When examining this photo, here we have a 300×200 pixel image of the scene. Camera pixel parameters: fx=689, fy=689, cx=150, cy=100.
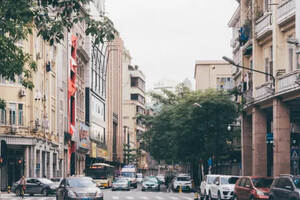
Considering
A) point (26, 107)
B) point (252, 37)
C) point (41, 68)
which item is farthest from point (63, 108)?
point (252, 37)

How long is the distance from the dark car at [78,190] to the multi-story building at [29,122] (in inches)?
1085

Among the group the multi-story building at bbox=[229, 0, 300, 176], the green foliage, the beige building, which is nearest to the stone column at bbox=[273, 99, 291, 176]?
Result: the multi-story building at bbox=[229, 0, 300, 176]

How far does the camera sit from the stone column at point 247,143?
48.7 metres

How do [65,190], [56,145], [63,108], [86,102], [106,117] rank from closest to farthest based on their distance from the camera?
[65,190]
[56,145]
[63,108]
[86,102]
[106,117]

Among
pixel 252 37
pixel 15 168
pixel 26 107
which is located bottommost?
pixel 15 168

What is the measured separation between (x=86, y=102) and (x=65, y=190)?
73.0 m

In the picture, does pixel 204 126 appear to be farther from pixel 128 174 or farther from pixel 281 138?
pixel 128 174

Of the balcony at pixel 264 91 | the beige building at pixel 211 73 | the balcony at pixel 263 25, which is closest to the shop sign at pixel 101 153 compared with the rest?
the beige building at pixel 211 73

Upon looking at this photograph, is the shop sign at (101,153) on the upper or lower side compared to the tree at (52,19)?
lower

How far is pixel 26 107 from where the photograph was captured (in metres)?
64.0

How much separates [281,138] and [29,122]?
31.8 metres

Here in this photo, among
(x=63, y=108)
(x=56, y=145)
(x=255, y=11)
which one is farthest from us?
(x=63, y=108)

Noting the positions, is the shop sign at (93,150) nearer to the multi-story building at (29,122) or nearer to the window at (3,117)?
the multi-story building at (29,122)

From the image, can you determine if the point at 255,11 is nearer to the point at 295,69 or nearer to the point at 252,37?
the point at 252,37
